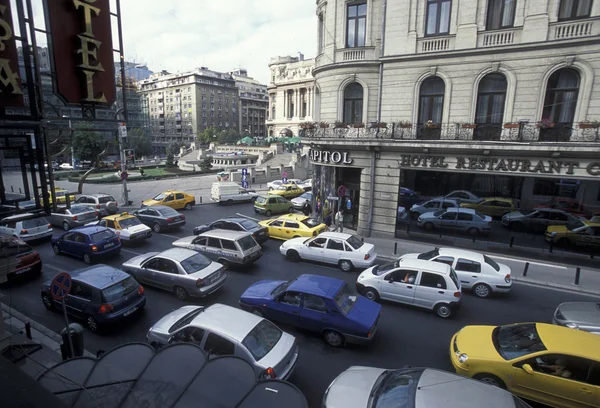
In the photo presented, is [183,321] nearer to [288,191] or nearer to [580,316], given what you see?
[580,316]

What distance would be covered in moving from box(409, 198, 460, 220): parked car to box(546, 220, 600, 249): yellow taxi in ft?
16.4

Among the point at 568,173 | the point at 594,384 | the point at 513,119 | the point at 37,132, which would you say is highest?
the point at 513,119

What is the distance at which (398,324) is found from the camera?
9898mm

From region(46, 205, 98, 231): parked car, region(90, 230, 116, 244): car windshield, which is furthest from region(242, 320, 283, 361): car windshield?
region(46, 205, 98, 231): parked car

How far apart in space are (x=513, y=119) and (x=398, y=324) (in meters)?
12.2

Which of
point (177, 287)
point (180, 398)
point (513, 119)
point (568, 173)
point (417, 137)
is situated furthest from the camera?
point (417, 137)

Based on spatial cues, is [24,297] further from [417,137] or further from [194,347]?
[417,137]

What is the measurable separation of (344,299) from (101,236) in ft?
37.2

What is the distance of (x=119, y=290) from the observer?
9500 mm

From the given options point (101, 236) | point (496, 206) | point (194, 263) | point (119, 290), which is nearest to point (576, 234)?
point (496, 206)

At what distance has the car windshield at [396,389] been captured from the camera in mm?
5066

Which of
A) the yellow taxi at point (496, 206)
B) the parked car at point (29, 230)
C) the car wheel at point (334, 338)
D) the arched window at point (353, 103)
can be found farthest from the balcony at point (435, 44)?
the parked car at point (29, 230)

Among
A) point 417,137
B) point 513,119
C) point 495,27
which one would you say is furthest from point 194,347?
point 495,27

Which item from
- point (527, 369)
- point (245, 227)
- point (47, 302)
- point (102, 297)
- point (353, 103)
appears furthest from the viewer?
Answer: point (353, 103)
